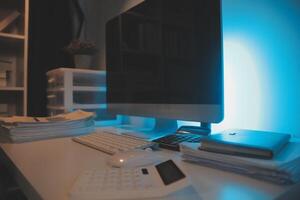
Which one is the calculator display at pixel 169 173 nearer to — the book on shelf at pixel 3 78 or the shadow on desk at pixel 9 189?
the shadow on desk at pixel 9 189

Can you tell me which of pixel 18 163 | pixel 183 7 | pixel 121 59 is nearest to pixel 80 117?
pixel 121 59

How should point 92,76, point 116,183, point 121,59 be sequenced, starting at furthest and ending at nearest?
1. point 92,76
2. point 121,59
3. point 116,183

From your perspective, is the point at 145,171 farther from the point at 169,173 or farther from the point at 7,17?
the point at 7,17

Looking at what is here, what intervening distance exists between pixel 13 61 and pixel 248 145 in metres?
1.80

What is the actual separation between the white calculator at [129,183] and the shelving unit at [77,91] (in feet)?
3.05

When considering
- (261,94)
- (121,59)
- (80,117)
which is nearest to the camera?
(261,94)

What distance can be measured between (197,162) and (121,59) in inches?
29.7

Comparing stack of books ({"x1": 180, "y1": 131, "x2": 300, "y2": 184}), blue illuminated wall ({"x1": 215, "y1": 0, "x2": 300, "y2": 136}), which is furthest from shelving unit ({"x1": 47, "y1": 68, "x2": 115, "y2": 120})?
stack of books ({"x1": 180, "y1": 131, "x2": 300, "y2": 184})

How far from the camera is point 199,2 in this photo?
0.77 m

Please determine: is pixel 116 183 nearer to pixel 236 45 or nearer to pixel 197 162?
pixel 197 162

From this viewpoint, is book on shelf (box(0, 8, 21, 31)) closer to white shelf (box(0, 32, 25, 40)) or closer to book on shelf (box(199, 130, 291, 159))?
white shelf (box(0, 32, 25, 40))

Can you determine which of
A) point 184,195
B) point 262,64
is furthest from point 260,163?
point 262,64

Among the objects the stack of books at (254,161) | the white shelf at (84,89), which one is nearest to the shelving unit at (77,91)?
the white shelf at (84,89)

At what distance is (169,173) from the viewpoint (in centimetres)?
44
